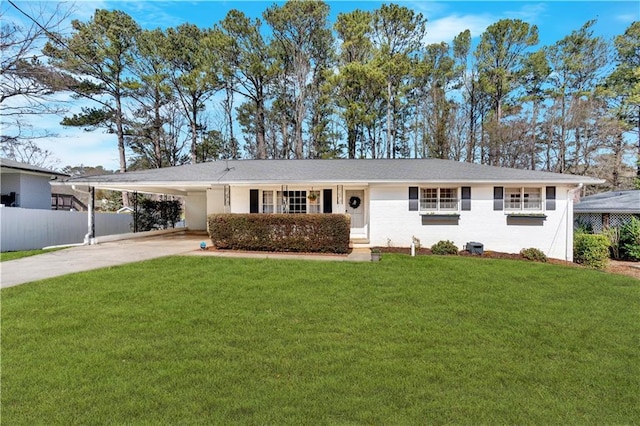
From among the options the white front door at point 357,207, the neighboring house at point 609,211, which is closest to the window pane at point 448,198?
the white front door at point 357,207

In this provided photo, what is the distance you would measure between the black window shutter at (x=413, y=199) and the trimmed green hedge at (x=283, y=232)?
9.87ft

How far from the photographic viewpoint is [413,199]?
39.5 ft

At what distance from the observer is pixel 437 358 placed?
372 cm

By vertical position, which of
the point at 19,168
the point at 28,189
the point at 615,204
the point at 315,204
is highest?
the point at 19,168

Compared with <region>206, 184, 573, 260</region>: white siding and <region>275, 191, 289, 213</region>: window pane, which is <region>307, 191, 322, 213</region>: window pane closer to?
<region>275, 191, 289, 213</region>: window pane

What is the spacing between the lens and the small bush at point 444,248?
1127 centimetres

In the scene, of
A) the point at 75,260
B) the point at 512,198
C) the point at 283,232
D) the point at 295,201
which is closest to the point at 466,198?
the point at 512,198

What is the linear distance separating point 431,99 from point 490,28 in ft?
20.4

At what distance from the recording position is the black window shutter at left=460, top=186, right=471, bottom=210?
11.9 metres

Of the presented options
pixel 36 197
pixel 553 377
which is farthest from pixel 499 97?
pixel 36 197

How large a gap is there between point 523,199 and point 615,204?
5.96 metres

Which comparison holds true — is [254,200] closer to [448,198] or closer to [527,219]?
[448,198]

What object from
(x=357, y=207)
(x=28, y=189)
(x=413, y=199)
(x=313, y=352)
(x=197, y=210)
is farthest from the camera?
(x=197, y=210)

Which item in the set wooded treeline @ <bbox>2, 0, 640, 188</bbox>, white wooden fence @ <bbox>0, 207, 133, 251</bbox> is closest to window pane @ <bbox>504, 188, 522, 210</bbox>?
wooded treeline @ <bbox>2, 0, 640, 188</bbox>
